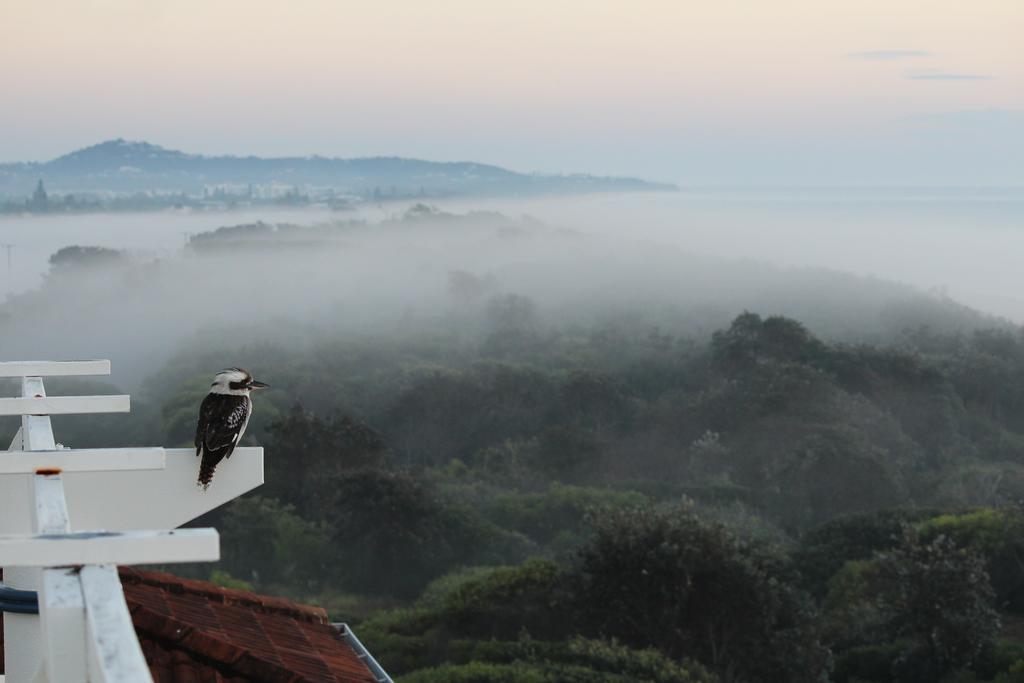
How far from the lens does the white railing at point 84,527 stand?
79.1 inches

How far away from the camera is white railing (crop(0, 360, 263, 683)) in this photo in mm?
2010

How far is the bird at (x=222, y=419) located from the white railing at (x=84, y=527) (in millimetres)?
62

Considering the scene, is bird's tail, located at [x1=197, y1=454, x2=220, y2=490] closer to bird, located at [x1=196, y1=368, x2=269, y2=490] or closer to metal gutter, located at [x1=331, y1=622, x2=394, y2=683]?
bird, located at [x1=196, y1=368, x2=269, y2=490]

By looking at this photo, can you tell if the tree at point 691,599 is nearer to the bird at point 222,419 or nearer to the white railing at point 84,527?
the bird at point 222,419

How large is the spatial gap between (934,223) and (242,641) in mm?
149055

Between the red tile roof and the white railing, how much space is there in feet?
2.22

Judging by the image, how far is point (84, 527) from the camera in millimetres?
3781

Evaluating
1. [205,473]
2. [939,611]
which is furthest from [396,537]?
[205,473]

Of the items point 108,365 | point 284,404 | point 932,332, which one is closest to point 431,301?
point 932,332

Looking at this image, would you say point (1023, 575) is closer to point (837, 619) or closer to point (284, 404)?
point (837, 619)

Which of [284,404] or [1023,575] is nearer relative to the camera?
[1023,575]

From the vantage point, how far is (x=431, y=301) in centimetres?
10656

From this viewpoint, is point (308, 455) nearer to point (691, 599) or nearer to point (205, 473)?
point (691, 599)

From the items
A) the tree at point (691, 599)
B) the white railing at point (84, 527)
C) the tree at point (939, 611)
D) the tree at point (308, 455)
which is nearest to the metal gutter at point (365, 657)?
the white railing at point (84, 527)
